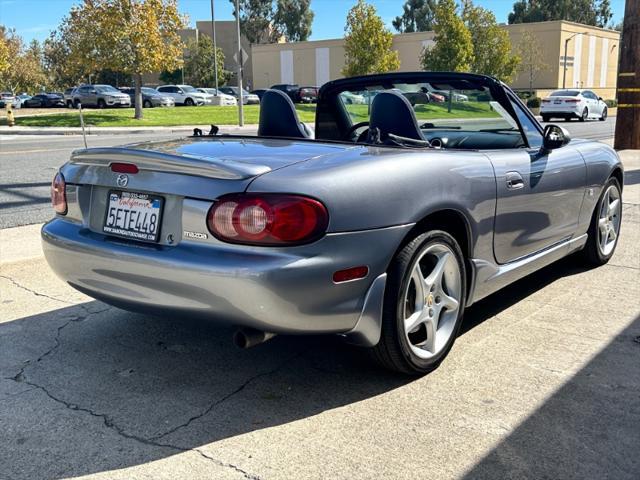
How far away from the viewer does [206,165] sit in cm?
296

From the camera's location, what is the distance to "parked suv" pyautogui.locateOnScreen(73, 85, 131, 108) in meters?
43.5

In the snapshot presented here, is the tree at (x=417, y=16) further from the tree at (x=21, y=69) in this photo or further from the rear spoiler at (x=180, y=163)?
the rear spoiler at (x=180, y=163)

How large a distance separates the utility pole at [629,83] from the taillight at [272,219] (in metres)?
13.2

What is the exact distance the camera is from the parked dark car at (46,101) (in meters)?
51.7

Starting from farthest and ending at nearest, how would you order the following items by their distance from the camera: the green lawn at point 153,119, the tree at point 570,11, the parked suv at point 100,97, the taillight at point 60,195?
1. the tree at point 570,11
2. the parked suv at point 100,97
3. the green lawn at point 153,119
4. the taillight at point 60,195

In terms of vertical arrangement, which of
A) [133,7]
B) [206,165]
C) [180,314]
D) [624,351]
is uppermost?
[133,7]

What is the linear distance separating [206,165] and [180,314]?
0.67 meters

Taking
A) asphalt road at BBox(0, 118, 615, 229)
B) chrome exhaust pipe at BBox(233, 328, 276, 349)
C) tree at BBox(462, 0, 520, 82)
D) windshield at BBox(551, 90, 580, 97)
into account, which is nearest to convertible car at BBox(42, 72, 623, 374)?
chrome exhaust pipe at BBox(233, 328, 276, 349)

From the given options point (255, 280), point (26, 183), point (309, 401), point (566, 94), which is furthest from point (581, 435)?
point (566, 94)

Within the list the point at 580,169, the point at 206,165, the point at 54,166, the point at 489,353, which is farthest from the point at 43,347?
the point at 54,166

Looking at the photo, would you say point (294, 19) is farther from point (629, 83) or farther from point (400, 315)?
point (400, 315)

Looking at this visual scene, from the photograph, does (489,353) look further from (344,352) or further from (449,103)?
(449,103)

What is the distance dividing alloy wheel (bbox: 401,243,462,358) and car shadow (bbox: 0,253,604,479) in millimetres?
245

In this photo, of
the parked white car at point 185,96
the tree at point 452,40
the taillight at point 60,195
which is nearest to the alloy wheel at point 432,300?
the taillight at point 60,195
